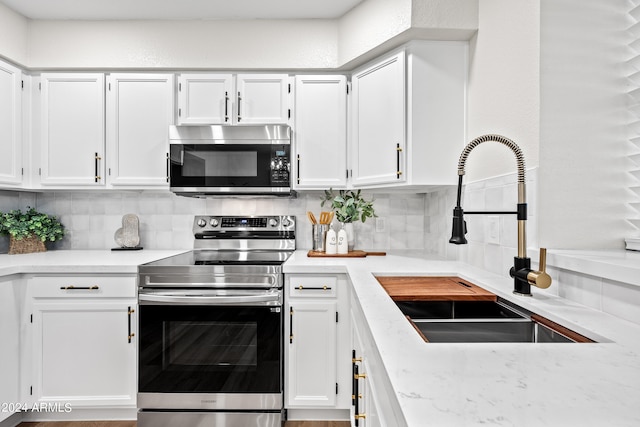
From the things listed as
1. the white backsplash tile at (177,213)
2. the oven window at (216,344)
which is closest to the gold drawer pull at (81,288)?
the oven window at (216,344)

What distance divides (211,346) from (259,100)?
60.3 inches

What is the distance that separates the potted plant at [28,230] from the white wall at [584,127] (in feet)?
9.54

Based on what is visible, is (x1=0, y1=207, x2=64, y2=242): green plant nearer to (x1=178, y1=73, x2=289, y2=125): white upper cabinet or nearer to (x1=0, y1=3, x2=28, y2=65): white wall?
(x1=0, y1=3, x2=28, y2=65): white wall

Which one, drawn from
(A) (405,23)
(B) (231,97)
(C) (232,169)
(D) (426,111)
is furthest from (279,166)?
(A) (405,23)

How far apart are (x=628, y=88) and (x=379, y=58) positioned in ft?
4.03

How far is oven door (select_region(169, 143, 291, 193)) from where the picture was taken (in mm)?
2197

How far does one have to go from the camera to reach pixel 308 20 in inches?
88.0

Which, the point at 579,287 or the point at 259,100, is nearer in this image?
the point at 579,287

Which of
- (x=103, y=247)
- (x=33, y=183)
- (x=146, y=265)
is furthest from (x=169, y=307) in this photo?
(x=33, y=183)

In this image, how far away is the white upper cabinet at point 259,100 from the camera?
7.46ft

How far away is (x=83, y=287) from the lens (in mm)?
1918

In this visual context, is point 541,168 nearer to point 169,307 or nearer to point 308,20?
point 308,20

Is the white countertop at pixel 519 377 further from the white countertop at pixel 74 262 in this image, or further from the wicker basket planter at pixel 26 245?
the wicker basket planter at pixel 26 245

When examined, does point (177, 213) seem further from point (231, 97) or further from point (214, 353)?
point (214, 353)
